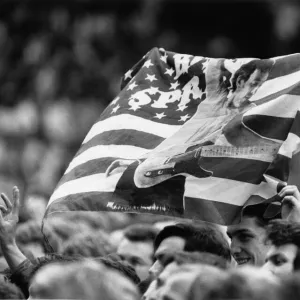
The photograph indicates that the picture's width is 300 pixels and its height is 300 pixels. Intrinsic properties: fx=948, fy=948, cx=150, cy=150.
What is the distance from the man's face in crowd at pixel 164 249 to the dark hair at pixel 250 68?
1.50 metres

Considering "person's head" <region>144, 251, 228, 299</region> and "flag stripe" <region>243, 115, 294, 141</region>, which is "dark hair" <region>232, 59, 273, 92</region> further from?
"person's head" <region>144, 251, 228, 299</region>

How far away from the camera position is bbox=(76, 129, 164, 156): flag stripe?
582 cm

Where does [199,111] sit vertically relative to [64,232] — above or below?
above

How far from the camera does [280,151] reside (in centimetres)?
516

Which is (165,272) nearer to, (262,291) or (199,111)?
(262,291)

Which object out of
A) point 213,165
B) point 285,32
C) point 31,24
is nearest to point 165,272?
point 213,165

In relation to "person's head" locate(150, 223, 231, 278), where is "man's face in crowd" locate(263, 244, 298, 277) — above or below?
above

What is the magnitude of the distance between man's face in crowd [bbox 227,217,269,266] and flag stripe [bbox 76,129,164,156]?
4.01ft

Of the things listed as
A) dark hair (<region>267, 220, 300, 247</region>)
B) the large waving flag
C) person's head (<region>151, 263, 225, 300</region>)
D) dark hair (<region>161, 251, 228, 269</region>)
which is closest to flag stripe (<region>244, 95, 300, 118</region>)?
the large waving flag

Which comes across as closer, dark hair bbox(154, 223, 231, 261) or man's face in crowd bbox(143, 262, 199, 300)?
man's face in crowd bbox(143, 262, 199, 300)

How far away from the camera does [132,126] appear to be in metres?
6.00

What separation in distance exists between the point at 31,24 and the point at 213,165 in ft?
26.7

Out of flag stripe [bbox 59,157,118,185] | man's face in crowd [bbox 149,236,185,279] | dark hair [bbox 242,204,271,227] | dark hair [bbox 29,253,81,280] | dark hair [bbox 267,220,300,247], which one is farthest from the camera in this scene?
flag stripe [bbox 59,157,118,185]

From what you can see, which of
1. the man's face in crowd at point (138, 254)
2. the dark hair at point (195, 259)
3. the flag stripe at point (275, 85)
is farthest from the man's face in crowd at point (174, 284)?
the flag stripe at point (275, 85)
